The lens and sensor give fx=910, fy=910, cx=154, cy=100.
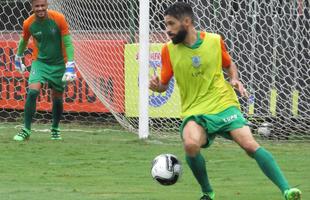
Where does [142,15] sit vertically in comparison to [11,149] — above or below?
above

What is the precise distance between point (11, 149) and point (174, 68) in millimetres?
4358

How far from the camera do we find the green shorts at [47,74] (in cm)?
1291

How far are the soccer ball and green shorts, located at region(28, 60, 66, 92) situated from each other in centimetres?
545

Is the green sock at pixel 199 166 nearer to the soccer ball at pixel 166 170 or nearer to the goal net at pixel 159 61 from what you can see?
the soccer ball at pixel 166 170

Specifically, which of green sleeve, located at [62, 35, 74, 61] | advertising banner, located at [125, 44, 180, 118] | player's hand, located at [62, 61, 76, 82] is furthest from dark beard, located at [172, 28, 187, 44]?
advertising banner, located at [125, 44, 180, 118]

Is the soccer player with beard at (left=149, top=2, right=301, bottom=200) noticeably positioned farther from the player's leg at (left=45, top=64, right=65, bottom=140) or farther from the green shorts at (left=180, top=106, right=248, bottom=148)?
the player's leg at (left=45, top=64, right=65, bottom=140)

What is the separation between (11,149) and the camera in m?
11.6

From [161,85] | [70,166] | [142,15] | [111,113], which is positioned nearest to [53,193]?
[161,85]

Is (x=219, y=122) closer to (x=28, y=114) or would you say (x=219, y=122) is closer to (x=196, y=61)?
(x=196, y=61)

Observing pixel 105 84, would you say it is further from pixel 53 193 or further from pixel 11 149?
pixel 53 193

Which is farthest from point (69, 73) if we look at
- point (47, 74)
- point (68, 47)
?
point (47, 74)

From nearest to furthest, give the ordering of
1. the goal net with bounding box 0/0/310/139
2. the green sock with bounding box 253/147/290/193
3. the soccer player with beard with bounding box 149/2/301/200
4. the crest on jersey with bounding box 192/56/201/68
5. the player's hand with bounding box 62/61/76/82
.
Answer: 1. the green sock with bounding box 253/147/290/193
2. the soccer player with beard with bounding box 149/2/301/200
3. the crest on jersey with bounding box 192/56/201/68
4. the player's hand with bounding box 62/61/76/82
5. the goal net with bounding box 0/0/310/139

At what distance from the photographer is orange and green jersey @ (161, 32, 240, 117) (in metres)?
7.71

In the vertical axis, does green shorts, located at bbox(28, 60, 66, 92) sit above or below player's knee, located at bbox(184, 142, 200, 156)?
below
